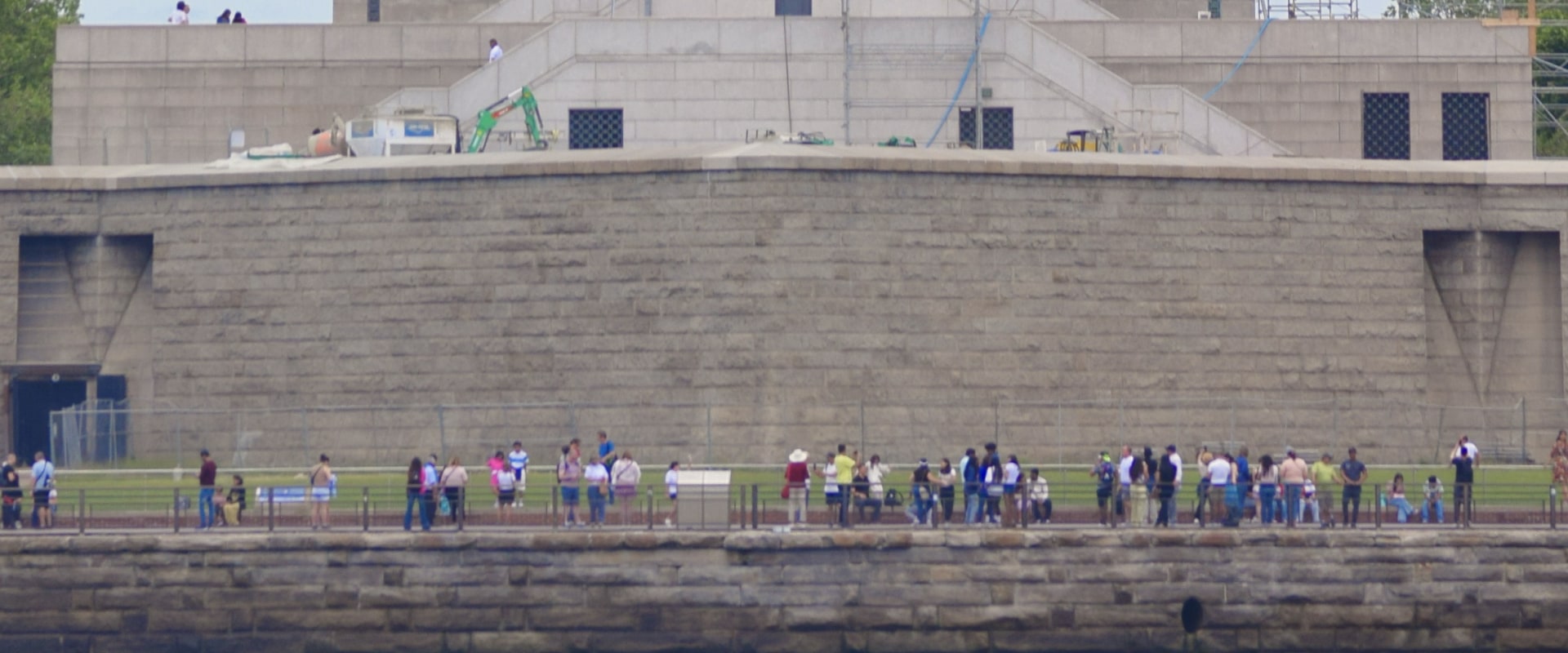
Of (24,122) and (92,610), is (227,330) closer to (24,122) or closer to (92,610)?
(92,610)

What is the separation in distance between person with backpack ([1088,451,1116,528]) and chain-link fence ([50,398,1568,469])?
4.40 m

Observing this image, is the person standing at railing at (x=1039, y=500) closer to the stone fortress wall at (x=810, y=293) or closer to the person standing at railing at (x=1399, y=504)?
the person standing at railing at (x=1399, y=504)

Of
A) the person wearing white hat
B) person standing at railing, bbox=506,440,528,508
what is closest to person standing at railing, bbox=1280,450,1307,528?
the person wearing white hat

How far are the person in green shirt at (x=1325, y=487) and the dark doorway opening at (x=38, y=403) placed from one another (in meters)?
23.3

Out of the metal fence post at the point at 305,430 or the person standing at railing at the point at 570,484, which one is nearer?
the person standing at railing at the point at 570,484

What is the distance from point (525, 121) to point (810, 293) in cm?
832

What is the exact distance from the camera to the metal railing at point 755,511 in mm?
35531

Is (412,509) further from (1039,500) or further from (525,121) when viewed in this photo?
(525,121)

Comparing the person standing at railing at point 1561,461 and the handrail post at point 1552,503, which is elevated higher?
the person standing at railing at point 1561,461

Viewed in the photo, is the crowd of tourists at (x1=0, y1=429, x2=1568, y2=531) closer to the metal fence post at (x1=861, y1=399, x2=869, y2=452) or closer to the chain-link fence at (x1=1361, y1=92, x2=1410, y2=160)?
the metal fence post at (x1=861, y1=399, x2=869, y2=452)

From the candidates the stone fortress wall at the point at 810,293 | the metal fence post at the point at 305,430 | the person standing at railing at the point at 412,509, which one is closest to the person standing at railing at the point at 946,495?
the stone fortress wall at the point at 810,293

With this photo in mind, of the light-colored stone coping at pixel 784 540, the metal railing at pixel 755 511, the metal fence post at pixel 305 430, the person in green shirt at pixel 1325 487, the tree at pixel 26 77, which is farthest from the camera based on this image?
the tree at pixel 26 77

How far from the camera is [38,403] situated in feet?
153

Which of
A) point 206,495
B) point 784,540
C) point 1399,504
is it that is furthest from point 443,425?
point 1399,504
